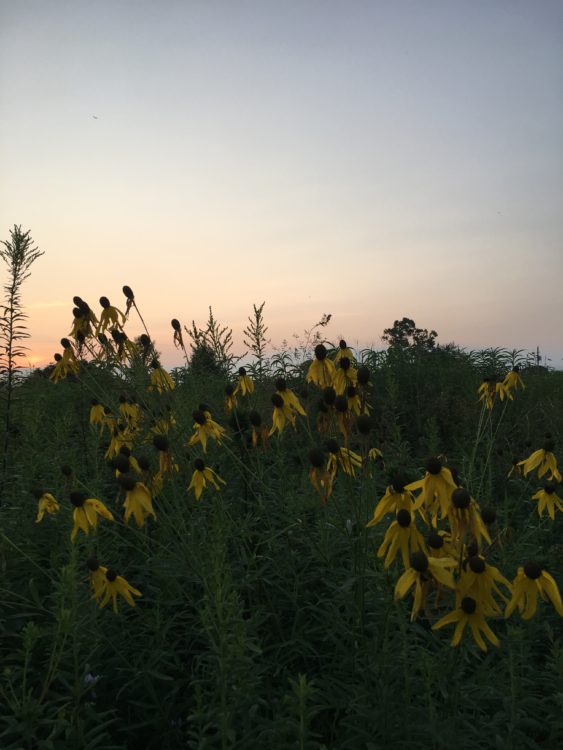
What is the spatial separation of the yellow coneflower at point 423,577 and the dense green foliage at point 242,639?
21cm

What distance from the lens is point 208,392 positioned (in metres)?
5.77

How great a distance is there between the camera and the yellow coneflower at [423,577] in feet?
5.09

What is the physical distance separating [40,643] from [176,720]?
2.44ft

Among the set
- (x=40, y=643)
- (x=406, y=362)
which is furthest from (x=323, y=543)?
(x=406, y=362)

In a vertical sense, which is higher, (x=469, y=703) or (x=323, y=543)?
(x=323, y=543)

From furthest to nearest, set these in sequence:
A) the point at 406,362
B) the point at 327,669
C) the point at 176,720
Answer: the point at 406,362 → the point at 327,669 → the point at 176,720

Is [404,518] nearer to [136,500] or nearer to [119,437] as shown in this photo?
[136,500]

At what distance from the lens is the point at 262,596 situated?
2.82 meters

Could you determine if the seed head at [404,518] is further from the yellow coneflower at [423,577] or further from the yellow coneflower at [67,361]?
the yellow coneflower at [67,361]

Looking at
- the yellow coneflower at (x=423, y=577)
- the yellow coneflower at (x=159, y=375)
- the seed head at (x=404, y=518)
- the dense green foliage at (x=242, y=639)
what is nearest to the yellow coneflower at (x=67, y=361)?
the dense green foliage at (x=242, y=639)

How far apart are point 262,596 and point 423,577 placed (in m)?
1.41

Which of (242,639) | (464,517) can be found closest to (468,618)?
(464,517)

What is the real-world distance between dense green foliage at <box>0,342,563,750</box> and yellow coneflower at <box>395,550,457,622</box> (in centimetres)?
21

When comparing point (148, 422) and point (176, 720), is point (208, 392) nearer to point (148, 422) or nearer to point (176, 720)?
point (148, 422)
